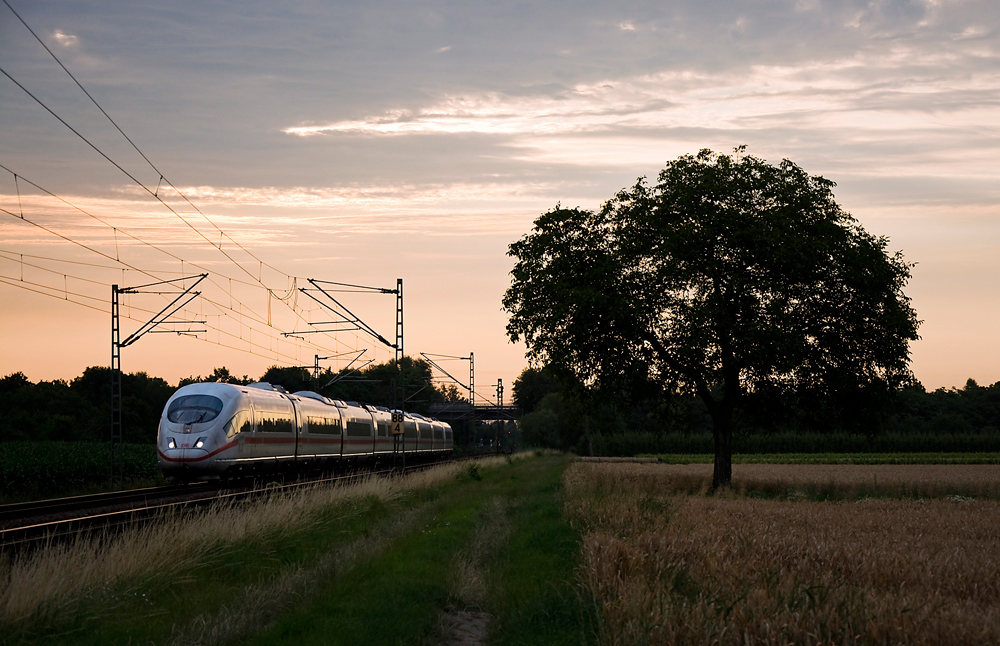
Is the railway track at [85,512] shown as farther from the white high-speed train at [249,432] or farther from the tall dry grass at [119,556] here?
the white high-speed train at [249,432]

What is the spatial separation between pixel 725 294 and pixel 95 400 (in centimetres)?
9222

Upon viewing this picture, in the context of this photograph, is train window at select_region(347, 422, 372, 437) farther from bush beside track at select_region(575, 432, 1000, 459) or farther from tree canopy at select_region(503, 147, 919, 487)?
bush beside track at select_region(575, 432, 1000, 459)

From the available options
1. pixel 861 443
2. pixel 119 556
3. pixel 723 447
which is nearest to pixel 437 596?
pixel 119 556

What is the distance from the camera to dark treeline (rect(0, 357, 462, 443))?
7106 centimetres

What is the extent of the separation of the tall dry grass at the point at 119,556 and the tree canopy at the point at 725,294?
1481 cm

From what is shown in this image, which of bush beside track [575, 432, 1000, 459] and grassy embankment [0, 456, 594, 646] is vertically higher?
grassy embankment [0, 456, 594, 646]

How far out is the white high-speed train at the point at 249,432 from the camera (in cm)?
3047

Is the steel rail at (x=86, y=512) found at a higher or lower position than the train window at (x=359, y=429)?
lower

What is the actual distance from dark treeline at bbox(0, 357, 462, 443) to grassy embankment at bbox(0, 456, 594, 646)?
85.3 ft

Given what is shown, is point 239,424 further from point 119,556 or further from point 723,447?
point 119,556

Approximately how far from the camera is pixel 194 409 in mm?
31094

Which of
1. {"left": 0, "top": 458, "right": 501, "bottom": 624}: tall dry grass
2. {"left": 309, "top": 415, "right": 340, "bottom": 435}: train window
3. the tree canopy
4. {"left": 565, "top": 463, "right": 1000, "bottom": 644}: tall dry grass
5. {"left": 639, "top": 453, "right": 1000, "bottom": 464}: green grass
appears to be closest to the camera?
{"left": 565, "top": 463, "right": 1000, "bottom": 644}: tall dry grass

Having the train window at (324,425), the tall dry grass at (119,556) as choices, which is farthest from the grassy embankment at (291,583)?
the train window at (324,425)

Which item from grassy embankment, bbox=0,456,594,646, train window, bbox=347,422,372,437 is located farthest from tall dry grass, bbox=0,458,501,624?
train window, bbox=347,422,372,437
